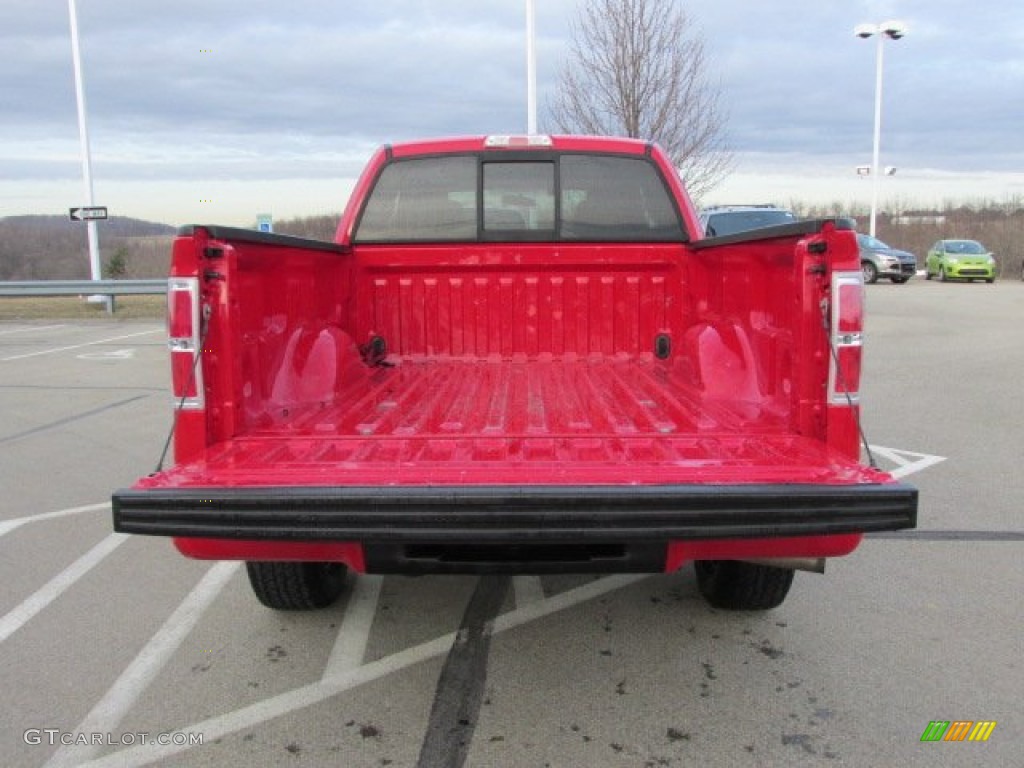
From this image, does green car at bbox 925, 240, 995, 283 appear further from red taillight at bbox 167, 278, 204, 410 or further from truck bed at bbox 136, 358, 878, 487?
red taillight at bbox 167, 278, 204, 410

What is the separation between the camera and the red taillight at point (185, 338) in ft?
9.10

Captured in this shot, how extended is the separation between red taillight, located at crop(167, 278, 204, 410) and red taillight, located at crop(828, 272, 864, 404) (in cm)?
212

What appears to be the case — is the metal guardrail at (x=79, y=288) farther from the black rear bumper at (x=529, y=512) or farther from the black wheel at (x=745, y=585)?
the black rear bumper at (x=529, y=512)

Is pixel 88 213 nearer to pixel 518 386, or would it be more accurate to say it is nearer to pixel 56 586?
pixel 56 586

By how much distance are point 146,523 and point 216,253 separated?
94 cm

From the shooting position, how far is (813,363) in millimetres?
2896

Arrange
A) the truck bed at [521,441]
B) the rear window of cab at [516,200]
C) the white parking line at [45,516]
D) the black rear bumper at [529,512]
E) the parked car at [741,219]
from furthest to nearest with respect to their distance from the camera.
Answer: the parked car at [741,219] < the white parking line at [45,516] < the rear window of cab at [516,200] < the truck bed at [521,441] < the black rear bumper at [529,512]

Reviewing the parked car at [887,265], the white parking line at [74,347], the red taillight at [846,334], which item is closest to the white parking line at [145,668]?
the red taillight at [846,334]

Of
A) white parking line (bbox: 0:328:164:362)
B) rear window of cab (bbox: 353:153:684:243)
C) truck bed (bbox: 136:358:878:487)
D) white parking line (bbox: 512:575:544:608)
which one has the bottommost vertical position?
white parking line (bbox: 512:575:544:608)

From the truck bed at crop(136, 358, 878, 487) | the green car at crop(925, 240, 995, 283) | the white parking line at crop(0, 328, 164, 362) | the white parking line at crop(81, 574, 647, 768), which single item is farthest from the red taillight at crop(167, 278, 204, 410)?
the green car at crop(925, 240, 995, 283)

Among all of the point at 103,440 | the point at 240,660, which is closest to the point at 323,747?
the point at 240,660

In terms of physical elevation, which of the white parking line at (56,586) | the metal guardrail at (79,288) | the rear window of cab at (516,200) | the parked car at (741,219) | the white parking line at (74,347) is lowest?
the white parking line at (56,586)

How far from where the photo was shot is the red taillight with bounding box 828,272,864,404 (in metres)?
2.75

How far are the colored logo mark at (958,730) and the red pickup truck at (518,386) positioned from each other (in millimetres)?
665
